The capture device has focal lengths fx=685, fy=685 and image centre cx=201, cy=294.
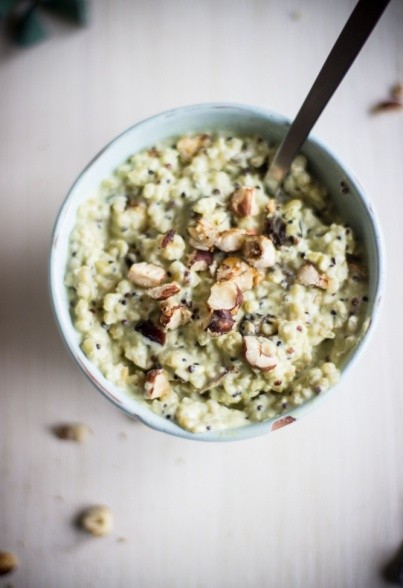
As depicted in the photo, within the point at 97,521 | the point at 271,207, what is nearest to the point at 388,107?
the point at 271,207

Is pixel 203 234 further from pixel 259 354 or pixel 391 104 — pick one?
pixel 391 104

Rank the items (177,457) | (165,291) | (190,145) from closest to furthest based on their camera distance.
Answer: (165,291)
(190,145)
(177,457)

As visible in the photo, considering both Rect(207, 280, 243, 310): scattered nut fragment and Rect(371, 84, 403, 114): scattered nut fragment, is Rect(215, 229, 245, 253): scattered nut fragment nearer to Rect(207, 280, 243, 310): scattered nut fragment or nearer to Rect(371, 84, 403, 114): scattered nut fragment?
Rect(207, 280, 243, 310): scattered nut fragment

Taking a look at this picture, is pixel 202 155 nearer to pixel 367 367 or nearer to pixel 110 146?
A: pixel 110 146

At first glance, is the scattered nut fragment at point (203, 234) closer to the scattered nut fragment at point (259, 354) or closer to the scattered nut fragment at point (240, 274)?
the scattered nut fragment at point (240, 274)

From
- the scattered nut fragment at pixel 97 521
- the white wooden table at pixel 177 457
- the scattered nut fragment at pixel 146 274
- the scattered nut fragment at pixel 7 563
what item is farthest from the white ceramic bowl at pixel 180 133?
the scattered nut fragment at pixel 7 563
